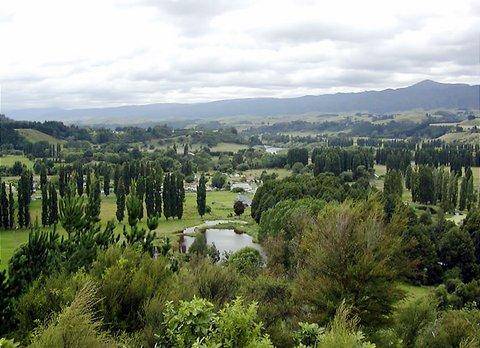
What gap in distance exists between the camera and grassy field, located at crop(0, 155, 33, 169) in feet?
439

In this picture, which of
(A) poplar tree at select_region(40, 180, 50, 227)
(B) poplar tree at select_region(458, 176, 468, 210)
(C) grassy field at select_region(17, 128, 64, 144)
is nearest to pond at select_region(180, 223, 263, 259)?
(A) poplar tree at select_region(40, 180, 50, 227)

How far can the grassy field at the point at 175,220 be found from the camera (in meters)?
61.0

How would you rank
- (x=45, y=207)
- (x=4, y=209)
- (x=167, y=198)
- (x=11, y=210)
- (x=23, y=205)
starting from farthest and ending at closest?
1. (x=167, y=198)
2. (x=45, y=207)
3. (x=23, y=205)
4. (x=4, y=209)
5. (x=11, y=210)

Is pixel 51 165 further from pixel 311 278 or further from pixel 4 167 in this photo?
pixel 311 278

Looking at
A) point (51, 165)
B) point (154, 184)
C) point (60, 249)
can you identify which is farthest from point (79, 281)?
point (51, 165)

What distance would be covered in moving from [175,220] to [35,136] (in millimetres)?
129132

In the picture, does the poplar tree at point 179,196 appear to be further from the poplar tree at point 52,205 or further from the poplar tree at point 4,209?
the poplar tree at point 4,209

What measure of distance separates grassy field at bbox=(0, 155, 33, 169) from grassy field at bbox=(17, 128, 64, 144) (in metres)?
30.3

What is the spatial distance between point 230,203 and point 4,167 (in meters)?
66.2

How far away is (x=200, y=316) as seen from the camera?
11.3 meters

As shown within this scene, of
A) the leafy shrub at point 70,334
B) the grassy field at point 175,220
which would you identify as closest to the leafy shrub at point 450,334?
the leafy shrub at point 70,334

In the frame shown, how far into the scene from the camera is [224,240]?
64438mm

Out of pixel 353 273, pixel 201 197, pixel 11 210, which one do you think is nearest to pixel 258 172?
pixel 201 197

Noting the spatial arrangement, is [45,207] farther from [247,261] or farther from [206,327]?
[206,327]
